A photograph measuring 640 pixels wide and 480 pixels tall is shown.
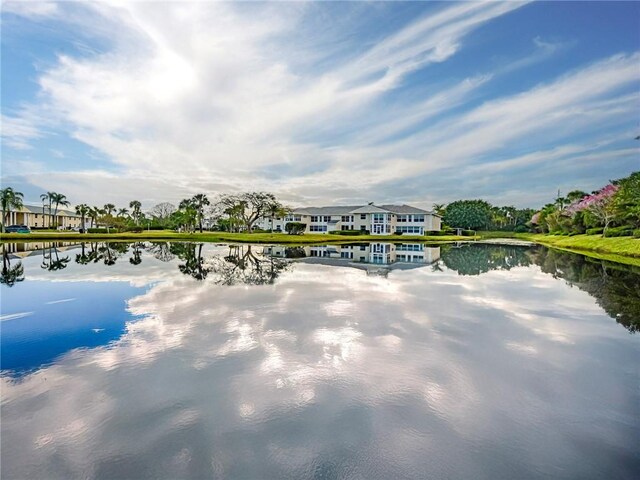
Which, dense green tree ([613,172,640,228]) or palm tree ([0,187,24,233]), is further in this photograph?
palm tree ([0,187,24,233])

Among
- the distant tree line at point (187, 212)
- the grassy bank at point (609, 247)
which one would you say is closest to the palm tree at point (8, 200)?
the distant tree line at point (187, 212)

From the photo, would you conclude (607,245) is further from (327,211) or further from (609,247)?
(327,211)

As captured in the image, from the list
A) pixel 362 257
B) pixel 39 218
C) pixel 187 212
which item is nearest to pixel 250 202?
pixel 187 212

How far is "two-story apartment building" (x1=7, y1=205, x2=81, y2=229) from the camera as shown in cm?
7472

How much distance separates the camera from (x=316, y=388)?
5.57 meters

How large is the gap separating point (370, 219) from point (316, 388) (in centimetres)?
6985

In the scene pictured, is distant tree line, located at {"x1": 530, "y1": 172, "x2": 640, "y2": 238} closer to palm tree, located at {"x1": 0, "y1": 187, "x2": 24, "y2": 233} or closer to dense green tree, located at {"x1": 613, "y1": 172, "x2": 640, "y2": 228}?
dense green tree, located at {"x1": 613, "y1": 172, "x2": 640, "y2": 228}

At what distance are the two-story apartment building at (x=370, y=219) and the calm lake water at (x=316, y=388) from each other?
60.6 m

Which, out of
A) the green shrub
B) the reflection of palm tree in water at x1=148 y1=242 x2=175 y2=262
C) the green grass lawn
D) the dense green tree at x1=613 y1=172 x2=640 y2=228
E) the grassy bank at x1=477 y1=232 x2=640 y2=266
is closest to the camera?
the reflection of palm tree in water at x1=148 y1=242 x2=175 y2=262

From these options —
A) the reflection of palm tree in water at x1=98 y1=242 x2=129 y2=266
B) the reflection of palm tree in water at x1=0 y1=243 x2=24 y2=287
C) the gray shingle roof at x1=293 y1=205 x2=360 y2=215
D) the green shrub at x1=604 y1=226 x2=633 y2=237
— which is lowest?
the reflection of palm tree in water at x1=0 y1=243 x2=24 y2=287

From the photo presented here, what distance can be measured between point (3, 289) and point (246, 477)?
14.6 meters

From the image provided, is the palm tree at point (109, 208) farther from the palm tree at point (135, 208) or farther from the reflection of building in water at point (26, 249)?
the reflection of building in water at point (26, 249)

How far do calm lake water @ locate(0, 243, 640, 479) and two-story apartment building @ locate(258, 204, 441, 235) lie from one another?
60639 millimetres

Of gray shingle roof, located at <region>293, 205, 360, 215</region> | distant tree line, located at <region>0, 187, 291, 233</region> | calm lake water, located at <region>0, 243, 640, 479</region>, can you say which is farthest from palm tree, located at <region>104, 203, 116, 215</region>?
calm lake water, located at <region>0, 243, 640, 479</region>
